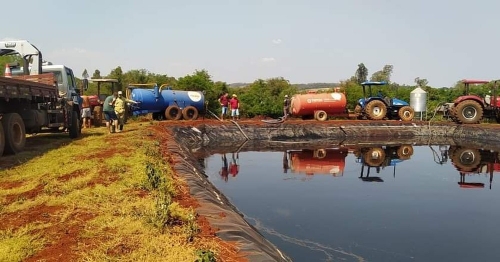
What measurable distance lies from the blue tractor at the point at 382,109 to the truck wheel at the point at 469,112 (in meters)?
2.73

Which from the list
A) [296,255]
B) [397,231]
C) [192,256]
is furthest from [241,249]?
[397,231]

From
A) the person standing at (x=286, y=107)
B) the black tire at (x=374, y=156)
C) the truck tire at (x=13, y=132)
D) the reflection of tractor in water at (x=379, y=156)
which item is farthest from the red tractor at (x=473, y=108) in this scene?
the truck tire at (x=13, y=132)

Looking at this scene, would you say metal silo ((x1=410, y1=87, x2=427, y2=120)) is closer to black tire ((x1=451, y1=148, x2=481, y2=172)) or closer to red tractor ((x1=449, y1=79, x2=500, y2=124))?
red tractor ((x1=449, y1=79, x2=500, y2=124))

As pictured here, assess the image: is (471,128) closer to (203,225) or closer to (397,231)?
(397,231)

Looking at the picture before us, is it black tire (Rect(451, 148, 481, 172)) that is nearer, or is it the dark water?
the dark water

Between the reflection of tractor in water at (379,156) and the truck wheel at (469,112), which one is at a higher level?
the truck wheel at (469,112)

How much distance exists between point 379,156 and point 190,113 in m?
Answer: 10.8

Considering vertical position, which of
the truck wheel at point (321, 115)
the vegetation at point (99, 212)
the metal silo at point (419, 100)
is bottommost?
the vegetation at point (99, 212)

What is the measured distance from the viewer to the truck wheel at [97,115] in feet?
58.2

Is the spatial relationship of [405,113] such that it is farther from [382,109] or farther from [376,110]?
[376,110]

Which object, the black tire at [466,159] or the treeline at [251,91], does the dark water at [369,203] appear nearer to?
the black tire at [466,159]

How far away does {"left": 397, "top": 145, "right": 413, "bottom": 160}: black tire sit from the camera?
16788mm

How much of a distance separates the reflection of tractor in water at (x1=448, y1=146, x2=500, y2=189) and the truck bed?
1236 centimetres

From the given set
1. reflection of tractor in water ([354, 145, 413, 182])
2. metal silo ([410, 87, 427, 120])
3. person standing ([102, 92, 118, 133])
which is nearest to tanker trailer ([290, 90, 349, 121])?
reflection of tractor in water ([354, 145, 413, 182])
